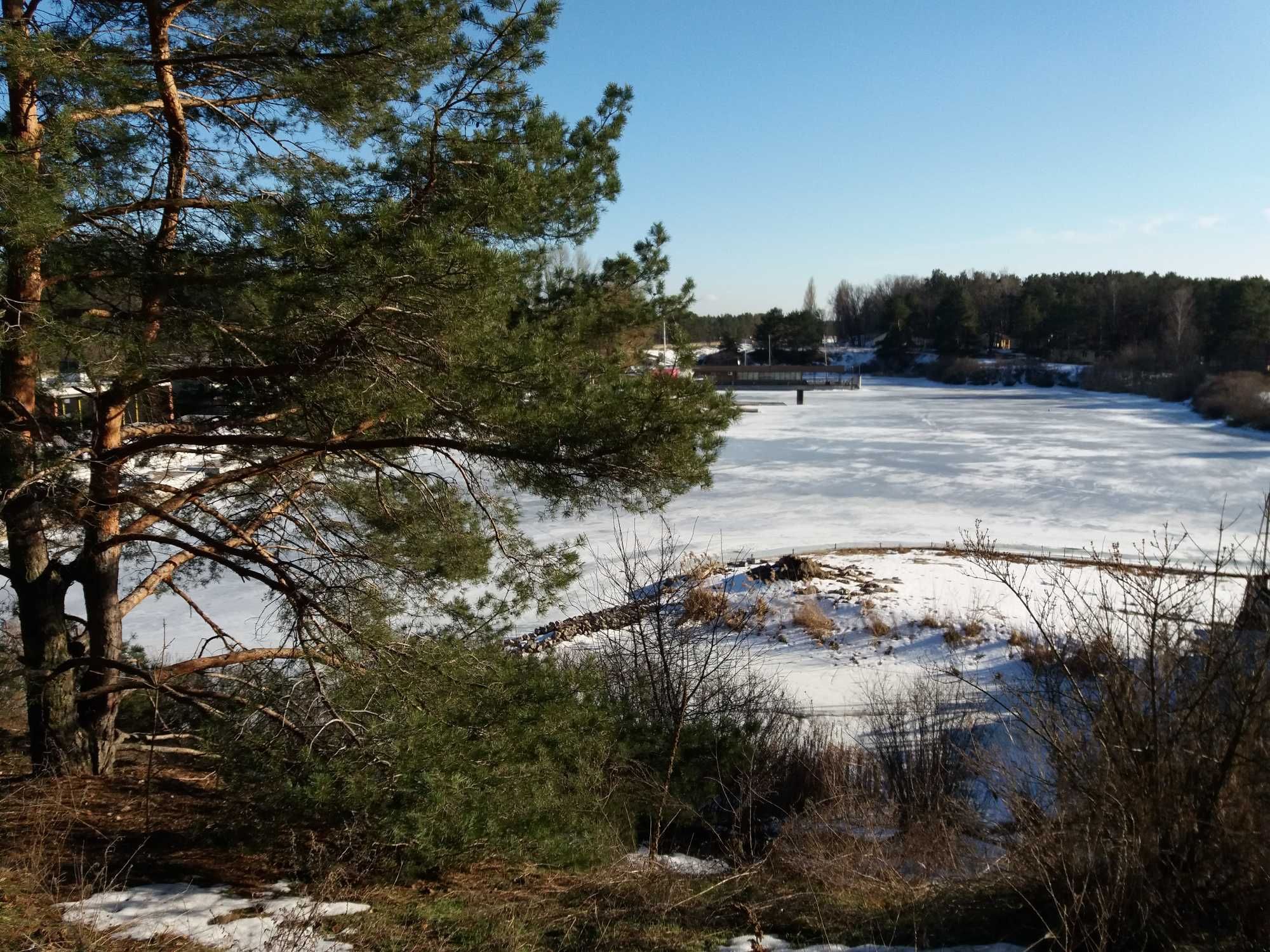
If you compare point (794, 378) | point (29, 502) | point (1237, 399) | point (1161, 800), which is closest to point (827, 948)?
point (1161, 800)

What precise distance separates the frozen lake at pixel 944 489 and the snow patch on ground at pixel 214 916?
6998 millimetres

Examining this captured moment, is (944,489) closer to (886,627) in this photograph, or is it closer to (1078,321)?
(886,627)

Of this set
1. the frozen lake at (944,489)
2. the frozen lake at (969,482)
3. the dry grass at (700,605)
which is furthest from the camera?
the frozen lake at (969,482)

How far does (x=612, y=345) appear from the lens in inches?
243

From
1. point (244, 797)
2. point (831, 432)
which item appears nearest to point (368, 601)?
point (244, 797)

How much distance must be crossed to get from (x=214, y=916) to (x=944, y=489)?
2007 centimetres

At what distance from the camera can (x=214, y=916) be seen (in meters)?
3.63

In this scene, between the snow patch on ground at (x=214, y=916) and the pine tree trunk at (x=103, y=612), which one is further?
the pine tree trunk at (x=103, y=612)

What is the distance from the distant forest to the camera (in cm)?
5312

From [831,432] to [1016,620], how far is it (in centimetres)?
2132

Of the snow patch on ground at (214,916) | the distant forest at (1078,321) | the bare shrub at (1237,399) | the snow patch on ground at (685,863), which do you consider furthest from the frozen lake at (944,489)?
the distant forest at (1078,321)

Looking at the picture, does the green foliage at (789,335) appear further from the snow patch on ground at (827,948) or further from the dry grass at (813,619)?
the snow patch on ground at (827,948)

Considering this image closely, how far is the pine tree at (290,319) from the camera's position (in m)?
4.09

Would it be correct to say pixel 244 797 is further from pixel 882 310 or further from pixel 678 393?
pixel 882 310
